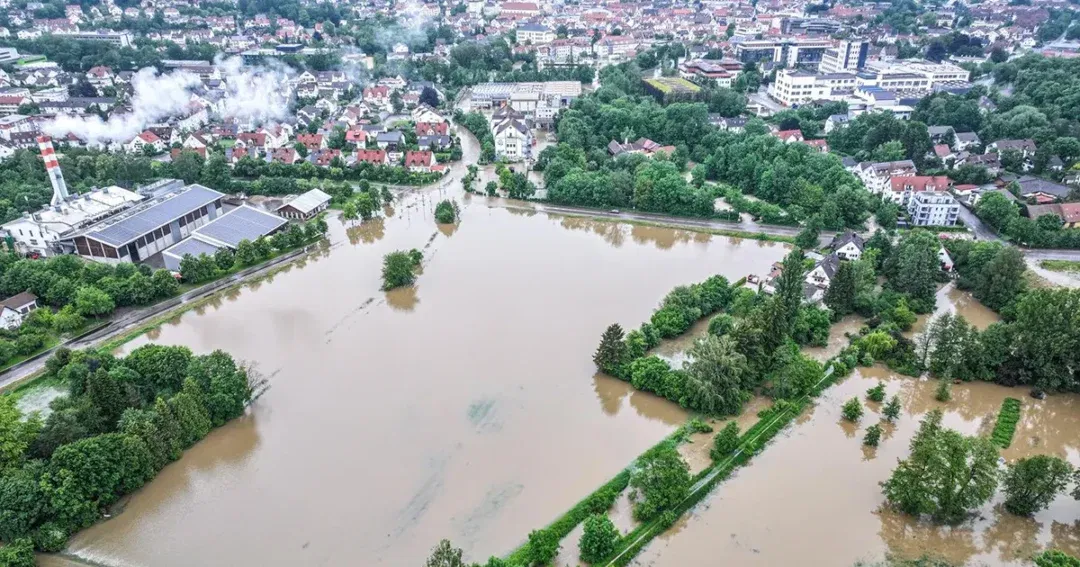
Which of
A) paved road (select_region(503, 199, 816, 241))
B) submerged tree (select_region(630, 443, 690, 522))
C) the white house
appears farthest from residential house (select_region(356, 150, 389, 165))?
submerged tree (select_region(630, 443, 690, 522))

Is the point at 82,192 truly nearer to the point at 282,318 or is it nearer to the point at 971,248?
the point at 282,318

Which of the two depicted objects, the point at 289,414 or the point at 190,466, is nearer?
the point at 190,466

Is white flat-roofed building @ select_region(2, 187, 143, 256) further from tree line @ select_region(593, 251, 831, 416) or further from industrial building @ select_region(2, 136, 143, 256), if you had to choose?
tree line @ select_region(593, 251, 831, 416)

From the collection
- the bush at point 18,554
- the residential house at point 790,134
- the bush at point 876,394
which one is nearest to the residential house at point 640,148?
the residential house at point 790,134

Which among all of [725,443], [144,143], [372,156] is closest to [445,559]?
[725,443]

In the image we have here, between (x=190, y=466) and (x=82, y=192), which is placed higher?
(x=82, y=192)

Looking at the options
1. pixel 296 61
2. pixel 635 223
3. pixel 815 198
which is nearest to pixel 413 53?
pixel 296 61

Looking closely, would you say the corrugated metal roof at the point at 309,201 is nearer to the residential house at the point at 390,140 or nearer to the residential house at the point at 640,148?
the residential house at the point at 390,140
